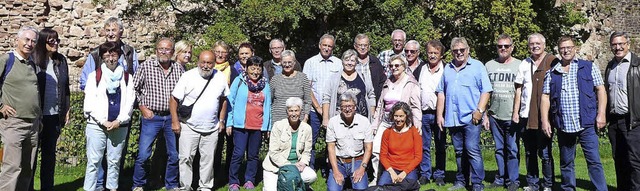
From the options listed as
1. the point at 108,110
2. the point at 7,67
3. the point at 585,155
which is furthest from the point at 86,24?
the point at 585,155

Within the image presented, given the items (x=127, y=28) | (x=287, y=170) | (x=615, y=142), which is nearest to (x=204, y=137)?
(x=287, y=170)

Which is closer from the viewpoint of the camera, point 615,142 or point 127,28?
point 615,142

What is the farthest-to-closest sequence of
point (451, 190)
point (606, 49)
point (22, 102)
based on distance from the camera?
point (606, 49), point (451, 190), point (22, 102)

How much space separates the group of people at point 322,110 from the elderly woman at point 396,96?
16 mm

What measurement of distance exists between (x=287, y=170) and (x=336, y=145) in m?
1.01

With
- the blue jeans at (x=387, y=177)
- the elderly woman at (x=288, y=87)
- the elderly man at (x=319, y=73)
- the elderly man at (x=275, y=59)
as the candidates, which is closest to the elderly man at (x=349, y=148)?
the blue jeans at (x=387, y=177)

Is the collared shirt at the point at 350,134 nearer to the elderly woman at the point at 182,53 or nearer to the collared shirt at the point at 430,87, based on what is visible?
the collared shirt at the point at 430,87

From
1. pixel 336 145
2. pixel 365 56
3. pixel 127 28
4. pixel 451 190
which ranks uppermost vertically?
pixel 127 28

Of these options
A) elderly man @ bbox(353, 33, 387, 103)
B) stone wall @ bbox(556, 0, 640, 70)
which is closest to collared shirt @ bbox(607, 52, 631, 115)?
elderly man @ bbox(353, 33, 387, 103)

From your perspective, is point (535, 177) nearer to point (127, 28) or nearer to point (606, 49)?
point (127, 28)

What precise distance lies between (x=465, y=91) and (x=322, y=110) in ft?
5.35

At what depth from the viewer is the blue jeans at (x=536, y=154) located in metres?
7.81

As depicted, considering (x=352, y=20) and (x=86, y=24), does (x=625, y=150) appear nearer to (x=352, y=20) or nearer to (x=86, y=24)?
(x=352, y=20)

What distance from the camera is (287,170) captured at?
6.88 m
